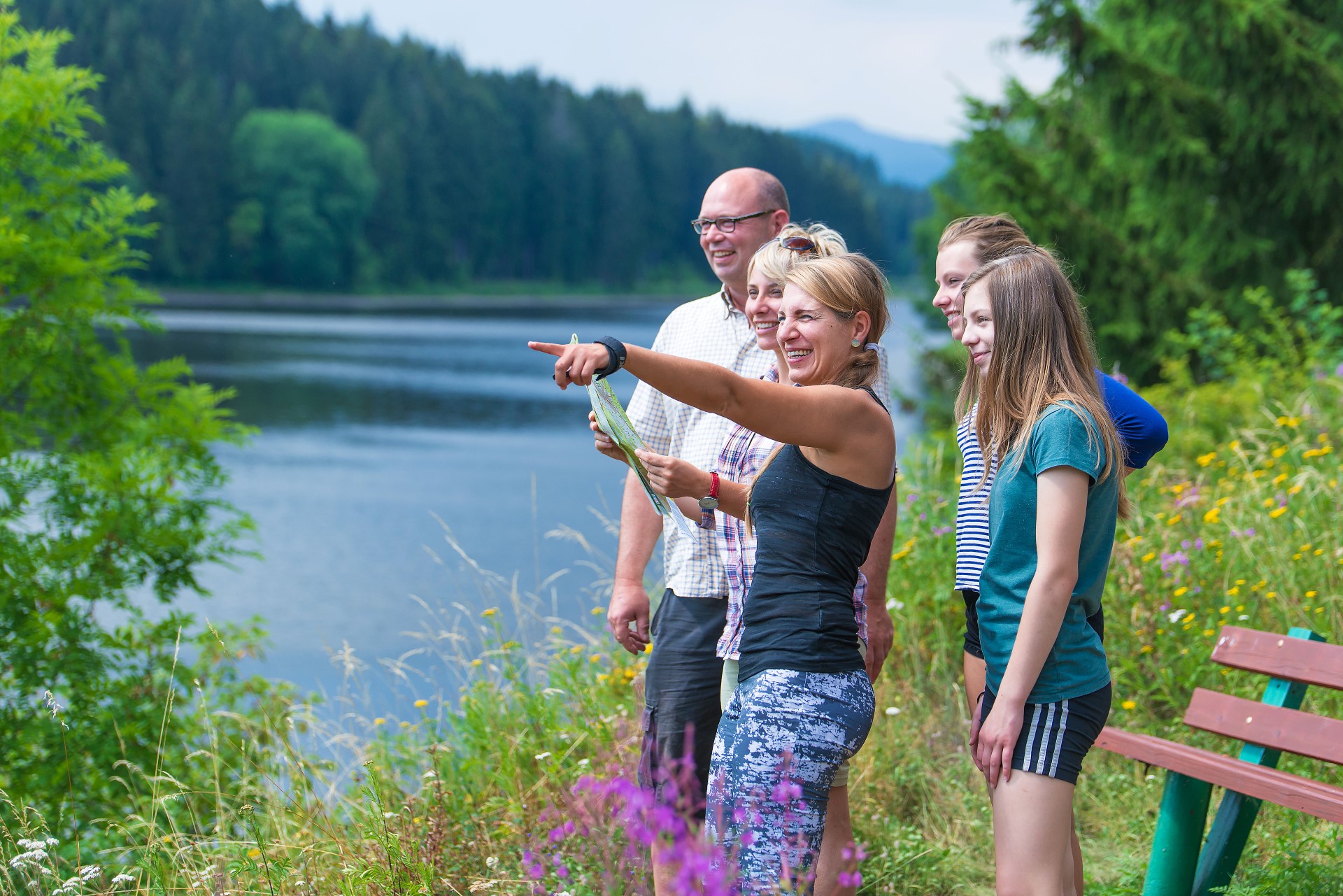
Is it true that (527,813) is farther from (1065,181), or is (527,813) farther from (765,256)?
(1065,181)

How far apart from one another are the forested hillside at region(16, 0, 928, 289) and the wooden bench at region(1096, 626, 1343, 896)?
46276 mm

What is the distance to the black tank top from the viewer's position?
6.70 feet

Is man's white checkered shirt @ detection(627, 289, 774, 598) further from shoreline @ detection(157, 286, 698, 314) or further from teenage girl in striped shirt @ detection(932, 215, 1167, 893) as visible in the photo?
shoreline @ detection(157, 286, 698, 314)

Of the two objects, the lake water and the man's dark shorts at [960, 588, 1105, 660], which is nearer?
the man's dark shorts at [960, 588, 1105, 660]

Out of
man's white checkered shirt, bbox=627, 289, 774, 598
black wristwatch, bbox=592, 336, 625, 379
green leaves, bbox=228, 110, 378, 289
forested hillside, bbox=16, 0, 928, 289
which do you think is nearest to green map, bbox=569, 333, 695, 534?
black wristwatch, bbox=592, 336, 625, 379

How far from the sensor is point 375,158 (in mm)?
63562

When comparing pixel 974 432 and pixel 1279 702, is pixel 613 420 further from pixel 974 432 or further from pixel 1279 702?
pixel 1279 702

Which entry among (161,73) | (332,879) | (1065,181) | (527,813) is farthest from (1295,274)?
(161,73)

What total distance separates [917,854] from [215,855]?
1864mm

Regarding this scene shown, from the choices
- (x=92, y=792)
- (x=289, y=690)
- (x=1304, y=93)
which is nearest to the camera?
(x=92, y=792)

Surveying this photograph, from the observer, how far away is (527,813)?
11.0 ft

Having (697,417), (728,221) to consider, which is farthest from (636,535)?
(728,221)

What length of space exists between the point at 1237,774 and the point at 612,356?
1.76 m

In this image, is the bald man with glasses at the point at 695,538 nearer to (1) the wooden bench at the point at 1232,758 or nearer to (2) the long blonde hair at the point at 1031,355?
(2) the long blonde hair at the point at 1031,355
